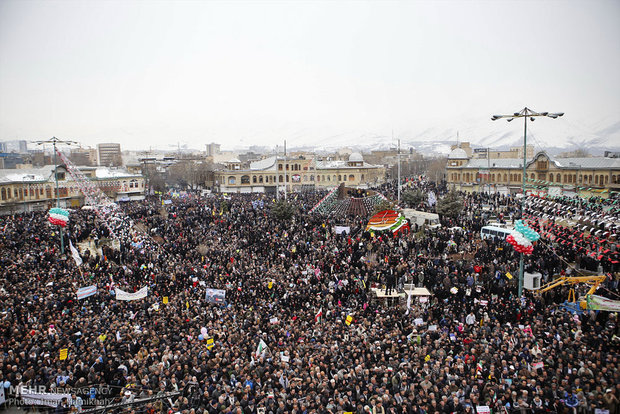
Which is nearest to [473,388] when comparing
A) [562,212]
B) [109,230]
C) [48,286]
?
[48,286]

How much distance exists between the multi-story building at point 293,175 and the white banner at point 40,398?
175ft

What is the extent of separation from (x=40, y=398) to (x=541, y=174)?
164ft

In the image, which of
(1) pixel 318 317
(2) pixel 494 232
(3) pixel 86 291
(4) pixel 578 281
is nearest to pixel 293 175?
(2) pixel 494 232

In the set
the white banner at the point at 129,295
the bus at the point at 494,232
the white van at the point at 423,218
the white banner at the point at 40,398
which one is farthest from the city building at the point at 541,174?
the white banner at the point at 40,398

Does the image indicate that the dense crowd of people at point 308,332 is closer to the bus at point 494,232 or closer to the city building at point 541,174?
the bus at point 494,232

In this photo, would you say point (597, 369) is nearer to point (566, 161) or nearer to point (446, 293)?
point (446, 293)

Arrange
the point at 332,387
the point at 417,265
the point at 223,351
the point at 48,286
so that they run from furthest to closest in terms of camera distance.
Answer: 1. the point at 417,265
2. the point at 48,286
3. the point at 223,351
4. the point at 332,387

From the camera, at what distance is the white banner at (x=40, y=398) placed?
10440mm

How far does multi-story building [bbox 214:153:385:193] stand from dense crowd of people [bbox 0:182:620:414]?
4044cm

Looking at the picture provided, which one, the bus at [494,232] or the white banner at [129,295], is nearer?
the white banner at [129,295]

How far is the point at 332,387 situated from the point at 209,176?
67.0 meters

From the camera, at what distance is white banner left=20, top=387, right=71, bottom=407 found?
10440mm

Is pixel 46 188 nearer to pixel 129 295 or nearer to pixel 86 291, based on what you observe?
pixel 86 291

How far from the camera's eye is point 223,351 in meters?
11.9
